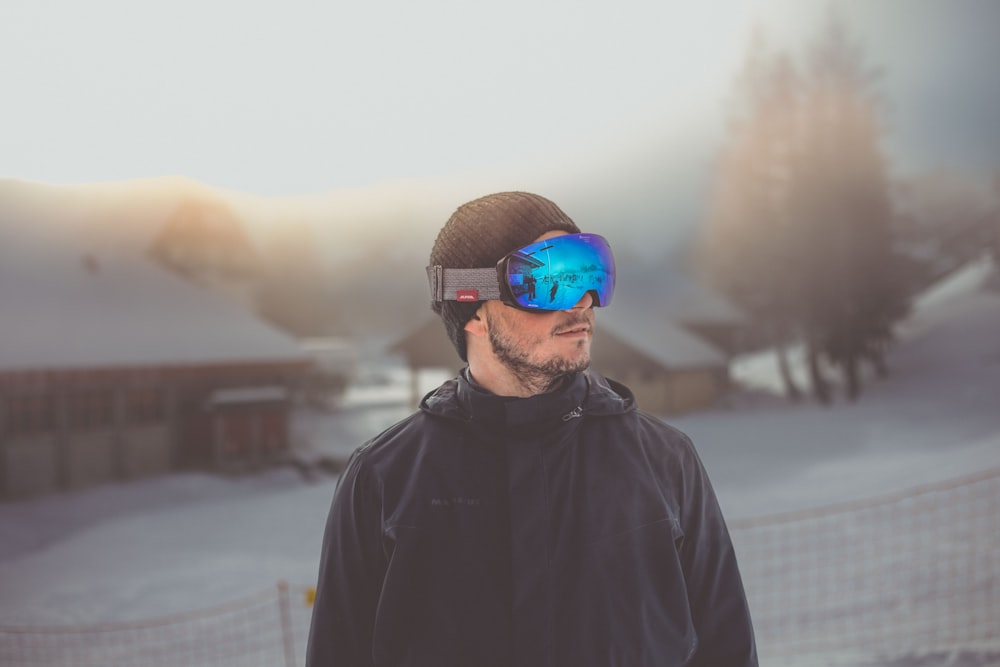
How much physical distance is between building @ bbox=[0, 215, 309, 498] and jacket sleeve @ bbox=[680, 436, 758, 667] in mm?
12281

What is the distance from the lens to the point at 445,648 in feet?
6.22

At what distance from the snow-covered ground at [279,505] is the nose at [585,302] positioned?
445 centimetres

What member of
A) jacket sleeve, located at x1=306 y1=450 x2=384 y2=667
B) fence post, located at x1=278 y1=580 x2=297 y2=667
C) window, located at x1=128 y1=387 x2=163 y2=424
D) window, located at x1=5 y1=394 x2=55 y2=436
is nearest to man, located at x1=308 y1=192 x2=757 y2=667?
jacket sleeve, located at x1=306 y1=450 x2=384 y2=667

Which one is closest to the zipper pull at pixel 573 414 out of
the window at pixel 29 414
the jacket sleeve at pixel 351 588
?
the jacket sleeve at pixel 351 588

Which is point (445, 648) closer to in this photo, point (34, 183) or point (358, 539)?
point (358, 539)

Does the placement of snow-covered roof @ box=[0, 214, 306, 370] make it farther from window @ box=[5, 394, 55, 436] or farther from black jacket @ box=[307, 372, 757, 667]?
black jacket @ box=[307, 372, 757, 667]

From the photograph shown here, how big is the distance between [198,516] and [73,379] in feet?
10.4

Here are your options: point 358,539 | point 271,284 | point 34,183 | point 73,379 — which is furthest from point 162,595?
point 271,284

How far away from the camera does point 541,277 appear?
6.44 ft

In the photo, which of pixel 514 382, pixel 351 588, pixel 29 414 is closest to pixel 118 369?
pixel 29 414

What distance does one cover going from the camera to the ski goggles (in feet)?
6.43

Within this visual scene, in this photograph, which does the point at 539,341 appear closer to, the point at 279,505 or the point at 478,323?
the point at 478,323

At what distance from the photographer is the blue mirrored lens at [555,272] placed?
196cm

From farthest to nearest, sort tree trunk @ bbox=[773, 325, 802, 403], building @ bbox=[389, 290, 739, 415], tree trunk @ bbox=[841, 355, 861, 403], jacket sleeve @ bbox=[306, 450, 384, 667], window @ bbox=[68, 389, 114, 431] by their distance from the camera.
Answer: tree trunk @ bbox=[773, 325, 802, 403] < tree trunk @ bbox=[841, 355, 861, 403] < building @ bbox=[389, 290, 739, 415] < window @ bbox=[68, 389, 114, 431] < jacket sleeve @ bbox=[306, 450, 384, 667]
